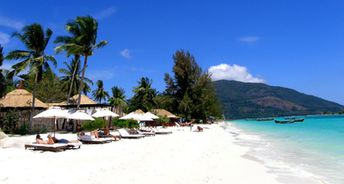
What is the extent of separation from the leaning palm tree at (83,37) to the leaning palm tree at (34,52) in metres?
1.26

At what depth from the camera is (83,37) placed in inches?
1015

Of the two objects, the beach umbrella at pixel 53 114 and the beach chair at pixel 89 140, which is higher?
the beach umbrella at pixel 53 114

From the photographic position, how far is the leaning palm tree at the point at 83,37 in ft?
84.5

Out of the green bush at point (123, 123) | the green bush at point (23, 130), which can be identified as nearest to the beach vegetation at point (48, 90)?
the green bush at point (123, 123)

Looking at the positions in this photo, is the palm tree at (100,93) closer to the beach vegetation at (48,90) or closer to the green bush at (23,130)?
the beach vegetation at (48,90)

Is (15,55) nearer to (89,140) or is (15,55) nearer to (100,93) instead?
(89,140)

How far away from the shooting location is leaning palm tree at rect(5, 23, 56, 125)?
24.0 m

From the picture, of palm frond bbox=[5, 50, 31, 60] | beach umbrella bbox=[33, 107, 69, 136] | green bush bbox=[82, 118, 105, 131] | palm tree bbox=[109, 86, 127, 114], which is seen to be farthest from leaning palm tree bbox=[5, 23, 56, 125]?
palm tree bbox=[109, 86, 127, 114]

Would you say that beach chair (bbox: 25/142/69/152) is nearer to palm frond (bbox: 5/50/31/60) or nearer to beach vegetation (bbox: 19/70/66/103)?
palm frond (bbox: 5/50/31/60)

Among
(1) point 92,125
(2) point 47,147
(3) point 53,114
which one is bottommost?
(2) point 47,147

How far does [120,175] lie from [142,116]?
18067mm

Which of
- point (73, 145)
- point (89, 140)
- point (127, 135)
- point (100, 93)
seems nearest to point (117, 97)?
point (100, 93)

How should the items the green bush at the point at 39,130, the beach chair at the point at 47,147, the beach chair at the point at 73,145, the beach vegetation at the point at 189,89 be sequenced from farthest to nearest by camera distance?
the beach vegetation at the point at 189,89
the green bush at the point at 39,130
the beach chair at the point at 73,145
the beach chair at the point at 47,147

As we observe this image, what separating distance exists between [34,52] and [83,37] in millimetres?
3579
